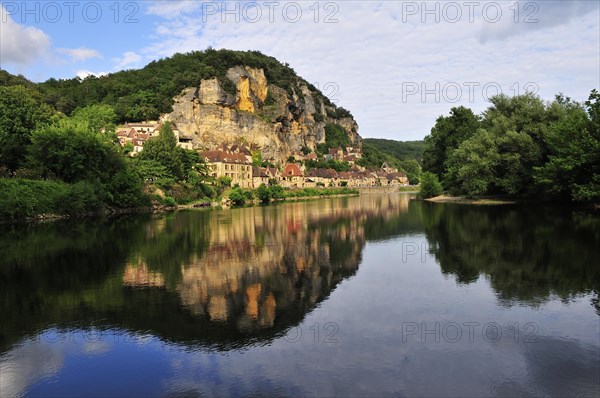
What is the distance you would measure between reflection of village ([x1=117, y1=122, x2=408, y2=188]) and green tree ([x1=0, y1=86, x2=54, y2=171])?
21.7 metres

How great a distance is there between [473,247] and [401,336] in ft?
43.5

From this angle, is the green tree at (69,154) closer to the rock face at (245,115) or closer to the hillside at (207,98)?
the rock face at (245,115)

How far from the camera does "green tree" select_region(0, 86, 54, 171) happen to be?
167 ft

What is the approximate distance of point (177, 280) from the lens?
1627cm

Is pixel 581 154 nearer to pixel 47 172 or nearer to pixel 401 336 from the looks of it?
pixel 401 336

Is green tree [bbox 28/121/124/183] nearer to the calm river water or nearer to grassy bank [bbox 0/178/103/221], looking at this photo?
grassy bank [bbox 0/178/103/221]

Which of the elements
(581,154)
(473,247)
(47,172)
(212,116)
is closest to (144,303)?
(473,247)

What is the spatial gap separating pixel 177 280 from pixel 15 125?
4766cm

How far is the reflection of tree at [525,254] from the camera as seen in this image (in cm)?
1420

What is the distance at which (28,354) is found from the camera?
9727 millimetres

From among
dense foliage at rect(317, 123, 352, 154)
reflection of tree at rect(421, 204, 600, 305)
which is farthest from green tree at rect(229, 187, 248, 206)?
dense foliage at rect(317, 123, 352, 154)

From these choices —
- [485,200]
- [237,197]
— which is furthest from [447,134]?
[237,197]

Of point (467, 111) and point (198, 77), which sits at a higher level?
point (198, 77)

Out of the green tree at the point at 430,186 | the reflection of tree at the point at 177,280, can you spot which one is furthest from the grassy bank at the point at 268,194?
the reflection of tree at the point at 177,280
